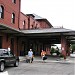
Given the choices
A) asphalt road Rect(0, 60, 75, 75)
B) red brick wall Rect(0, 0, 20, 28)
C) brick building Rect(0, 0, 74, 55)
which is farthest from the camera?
red brick wall Rect(0, 0, 20, 28)

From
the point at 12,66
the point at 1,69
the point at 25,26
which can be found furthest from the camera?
the point at 25,26

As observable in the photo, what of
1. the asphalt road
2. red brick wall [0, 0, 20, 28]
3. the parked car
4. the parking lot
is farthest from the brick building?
the asphalt road

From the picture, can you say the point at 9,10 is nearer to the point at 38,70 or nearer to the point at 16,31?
Answer: the point at 16,31

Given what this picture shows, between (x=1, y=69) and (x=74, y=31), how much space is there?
18092mm

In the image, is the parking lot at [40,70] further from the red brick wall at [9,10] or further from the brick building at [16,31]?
the red brick wall at [9,10]

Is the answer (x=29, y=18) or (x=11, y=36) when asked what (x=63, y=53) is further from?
(x=29, y=18)

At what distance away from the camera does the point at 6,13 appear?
3697cm

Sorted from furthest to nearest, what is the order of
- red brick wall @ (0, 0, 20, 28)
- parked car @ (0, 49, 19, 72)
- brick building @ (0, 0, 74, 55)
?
red brick wall @ (0, 0, 20, 28) → brick building @ (0, 0, 74, 55) → parked car @ (0, 49, 19, 72)

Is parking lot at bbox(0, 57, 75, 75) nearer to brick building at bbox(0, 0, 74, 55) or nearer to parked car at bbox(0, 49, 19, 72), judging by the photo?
parked car at bbox(0, 49, 19, 72)

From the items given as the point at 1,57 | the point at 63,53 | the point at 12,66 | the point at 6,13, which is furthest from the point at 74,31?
the point at 1,57

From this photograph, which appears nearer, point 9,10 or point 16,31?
point 16,31

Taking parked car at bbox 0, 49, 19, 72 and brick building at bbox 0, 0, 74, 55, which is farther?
brick building at bbox 0, 0, 74, 55

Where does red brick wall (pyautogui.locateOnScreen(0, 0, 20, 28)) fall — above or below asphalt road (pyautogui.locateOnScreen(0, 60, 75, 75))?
above

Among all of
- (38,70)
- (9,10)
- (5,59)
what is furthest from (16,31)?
(38,70)
